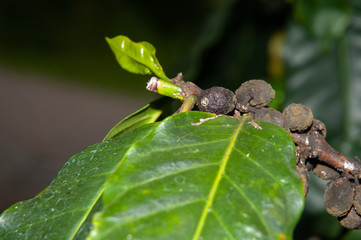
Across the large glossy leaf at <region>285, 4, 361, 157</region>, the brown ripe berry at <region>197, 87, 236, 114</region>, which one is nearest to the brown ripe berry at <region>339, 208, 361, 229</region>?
the brown ripe berry at <region>197, 87, 236, 114</region>

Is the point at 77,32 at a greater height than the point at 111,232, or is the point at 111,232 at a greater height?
the point at 77,32

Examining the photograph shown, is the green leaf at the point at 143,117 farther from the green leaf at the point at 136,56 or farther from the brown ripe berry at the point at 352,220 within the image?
the brown ripe berry at the point at 352,220

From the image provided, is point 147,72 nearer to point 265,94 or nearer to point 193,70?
point 265,94

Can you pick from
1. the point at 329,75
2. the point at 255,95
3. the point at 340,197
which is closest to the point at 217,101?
the point at 255,95

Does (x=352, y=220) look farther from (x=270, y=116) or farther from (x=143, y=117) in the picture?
(x=143, y=117)

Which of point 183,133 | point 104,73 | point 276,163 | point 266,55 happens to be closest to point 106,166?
point 183,133

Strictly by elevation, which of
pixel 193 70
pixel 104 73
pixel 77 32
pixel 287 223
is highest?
pixel 77 32
